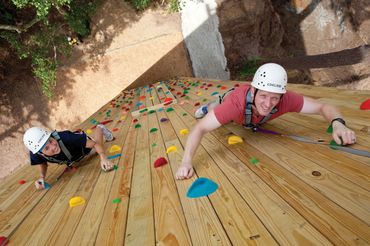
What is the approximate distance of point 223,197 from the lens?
2.03 metres

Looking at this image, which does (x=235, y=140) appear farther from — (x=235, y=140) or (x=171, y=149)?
(x=171, y=149)

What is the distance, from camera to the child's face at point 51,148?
10.4ft

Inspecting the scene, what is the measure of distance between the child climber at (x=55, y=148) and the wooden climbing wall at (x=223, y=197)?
5.7 inches

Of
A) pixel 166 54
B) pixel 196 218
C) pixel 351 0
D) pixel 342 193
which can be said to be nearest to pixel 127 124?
pixel 196 218

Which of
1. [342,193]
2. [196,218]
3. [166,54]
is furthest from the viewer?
[166,54]

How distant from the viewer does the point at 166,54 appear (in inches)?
452

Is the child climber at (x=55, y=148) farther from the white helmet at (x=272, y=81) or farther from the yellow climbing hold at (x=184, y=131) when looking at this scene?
the white helmet at (x=272, y=81)

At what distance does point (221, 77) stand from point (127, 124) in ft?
23.4

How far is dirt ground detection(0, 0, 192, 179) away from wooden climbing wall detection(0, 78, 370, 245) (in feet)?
25.9

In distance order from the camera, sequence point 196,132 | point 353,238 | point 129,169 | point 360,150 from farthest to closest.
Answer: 1. point 129,169
2. point 196,132
3. point 360,150
4. point 353,238

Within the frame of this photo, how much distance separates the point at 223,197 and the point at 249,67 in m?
10.5

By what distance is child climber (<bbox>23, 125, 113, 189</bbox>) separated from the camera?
10.2 ft

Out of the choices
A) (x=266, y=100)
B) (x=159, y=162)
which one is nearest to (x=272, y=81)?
(x=266, y=100)

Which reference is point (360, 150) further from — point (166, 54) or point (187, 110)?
point (166, 54)
